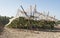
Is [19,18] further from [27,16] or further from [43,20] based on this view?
[43,20]

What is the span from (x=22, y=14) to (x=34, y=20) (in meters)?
2.25

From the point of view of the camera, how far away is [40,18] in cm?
2462

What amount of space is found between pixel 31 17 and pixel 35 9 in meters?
1.41

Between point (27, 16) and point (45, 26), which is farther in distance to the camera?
point (45, 26)

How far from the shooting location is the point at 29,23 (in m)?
23.0

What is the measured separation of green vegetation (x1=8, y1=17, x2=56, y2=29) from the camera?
23.5 meters

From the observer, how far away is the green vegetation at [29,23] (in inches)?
925

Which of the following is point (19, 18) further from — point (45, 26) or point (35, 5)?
point (45, 26)

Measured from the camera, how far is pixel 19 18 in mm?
23656

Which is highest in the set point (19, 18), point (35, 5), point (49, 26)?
point (35, 5)

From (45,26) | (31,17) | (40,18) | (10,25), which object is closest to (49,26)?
(45,26)

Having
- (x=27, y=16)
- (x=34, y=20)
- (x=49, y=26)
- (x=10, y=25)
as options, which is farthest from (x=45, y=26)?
(x=10, y=25)

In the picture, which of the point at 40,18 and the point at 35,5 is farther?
the point at 40,18

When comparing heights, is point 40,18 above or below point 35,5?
below
